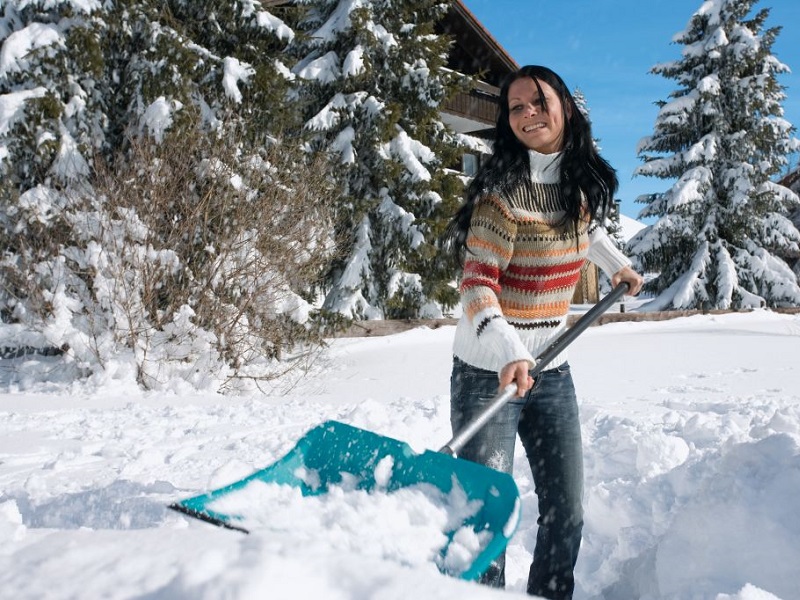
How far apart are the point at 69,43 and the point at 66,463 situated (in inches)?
295

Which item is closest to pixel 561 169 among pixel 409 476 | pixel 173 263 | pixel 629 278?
pixel 629 278

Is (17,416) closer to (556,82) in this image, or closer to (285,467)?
(285,467)

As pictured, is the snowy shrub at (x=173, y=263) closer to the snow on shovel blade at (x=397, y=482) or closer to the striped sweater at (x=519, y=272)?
the snow on shovel blade at (x=397, y=482)

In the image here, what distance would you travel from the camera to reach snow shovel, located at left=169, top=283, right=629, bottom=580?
5.71 feet

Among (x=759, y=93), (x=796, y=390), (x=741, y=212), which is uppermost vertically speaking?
(x=759, y=93)

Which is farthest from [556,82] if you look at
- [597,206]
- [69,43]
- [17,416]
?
[69,43]

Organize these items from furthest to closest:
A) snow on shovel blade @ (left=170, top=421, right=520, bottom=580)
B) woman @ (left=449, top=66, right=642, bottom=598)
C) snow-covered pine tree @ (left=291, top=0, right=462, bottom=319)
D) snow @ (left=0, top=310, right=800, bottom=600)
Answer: snow-covered pine tree @ (left=291, top=0, right=462, bottom=319) → woman @ (left=449, top=66, right=642, bottom=598) → snow on shovel blade @ (left=170, top=421, right=520, bottom=580) → snow @ (left=0, top=310, right=800, bottom=600)

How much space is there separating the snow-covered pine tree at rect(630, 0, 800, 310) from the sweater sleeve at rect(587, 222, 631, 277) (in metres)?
15.8

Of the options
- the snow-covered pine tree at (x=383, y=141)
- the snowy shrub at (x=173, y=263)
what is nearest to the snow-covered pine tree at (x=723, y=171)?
the snow-covered pine tree at (x=383, y=141)

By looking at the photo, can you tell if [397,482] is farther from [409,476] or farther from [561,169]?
[561,169]

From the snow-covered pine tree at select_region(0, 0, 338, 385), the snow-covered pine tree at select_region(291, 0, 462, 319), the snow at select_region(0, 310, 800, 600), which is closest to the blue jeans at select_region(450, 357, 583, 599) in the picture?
the snow at select_region(0, 310, 800, 600)

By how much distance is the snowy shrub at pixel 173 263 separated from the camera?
757cm

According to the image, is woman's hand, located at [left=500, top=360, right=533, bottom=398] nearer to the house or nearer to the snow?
the snow

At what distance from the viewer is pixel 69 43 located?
31.5 feet
